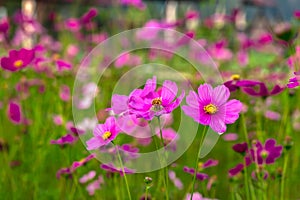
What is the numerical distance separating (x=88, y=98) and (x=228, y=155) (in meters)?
0.50

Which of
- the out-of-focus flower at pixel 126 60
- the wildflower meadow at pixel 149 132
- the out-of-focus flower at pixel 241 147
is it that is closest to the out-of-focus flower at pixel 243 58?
the wildflower meadow at pixel 149 132

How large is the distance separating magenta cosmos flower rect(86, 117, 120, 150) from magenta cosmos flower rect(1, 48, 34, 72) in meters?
0.39

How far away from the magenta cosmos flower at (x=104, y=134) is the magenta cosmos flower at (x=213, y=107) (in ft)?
0.32

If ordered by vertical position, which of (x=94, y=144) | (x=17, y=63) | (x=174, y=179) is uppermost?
(x=17, y=63)

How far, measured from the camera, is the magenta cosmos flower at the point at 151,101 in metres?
0.56

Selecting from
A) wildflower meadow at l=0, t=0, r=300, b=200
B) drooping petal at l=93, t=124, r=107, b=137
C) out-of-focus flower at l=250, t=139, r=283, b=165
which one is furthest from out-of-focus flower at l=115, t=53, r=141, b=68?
drooping petal at l=93, t=124, r=107, b=137

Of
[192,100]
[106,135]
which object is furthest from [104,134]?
[192,100]

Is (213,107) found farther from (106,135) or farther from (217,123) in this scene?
(106,135)

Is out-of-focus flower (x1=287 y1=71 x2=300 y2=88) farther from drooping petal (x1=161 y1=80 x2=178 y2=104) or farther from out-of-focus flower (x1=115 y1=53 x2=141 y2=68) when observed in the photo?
out-of-focus flower (x1=115 y1=53 x2=141 y2=68)

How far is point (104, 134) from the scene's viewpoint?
0.61 m

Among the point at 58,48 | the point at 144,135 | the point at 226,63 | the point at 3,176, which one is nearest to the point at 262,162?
the point at 144,135

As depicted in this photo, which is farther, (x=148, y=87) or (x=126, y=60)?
(x=126, y=60)

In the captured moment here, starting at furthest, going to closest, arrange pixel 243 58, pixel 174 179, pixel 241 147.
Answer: pixel 243 58
pixel 174 179
pixel 241 147

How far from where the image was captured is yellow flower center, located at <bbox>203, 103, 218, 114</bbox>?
57 cm
